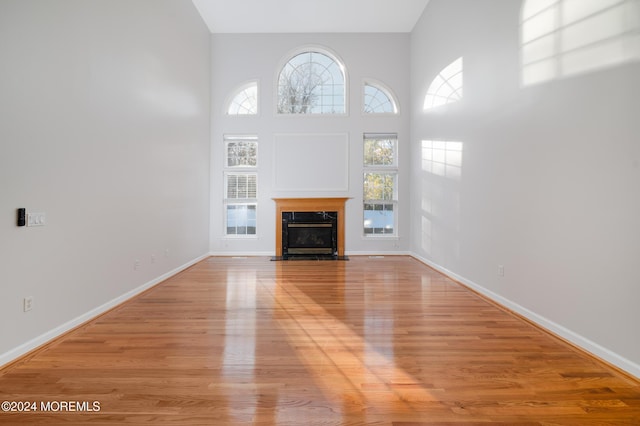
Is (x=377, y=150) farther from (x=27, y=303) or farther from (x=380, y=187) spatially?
(x=27, y=303)

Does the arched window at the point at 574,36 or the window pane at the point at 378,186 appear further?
the window pane at the point at 378,186

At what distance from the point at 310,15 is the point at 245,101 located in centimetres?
207

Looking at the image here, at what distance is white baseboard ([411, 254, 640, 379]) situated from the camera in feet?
7.04

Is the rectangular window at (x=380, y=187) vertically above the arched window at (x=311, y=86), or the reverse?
the arched window at (x=311, y=86)

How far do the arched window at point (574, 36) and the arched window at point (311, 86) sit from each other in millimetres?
4114

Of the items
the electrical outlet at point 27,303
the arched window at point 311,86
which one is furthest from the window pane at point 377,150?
the electrical outlet at point 27,303

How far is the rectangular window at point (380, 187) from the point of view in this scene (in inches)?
272

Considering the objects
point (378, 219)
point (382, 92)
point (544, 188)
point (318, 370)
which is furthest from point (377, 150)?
point (318, 370)

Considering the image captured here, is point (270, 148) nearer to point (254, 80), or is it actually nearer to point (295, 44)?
point (254, 80)

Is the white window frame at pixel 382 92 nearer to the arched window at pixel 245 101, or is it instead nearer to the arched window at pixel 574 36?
the arched window at pixel 245 101

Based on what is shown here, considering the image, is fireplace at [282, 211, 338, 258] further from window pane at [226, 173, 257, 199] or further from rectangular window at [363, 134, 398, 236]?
window pane at [226, 173, 257, 199]

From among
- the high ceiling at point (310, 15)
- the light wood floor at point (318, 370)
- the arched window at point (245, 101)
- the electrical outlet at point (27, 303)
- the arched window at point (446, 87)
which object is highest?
the high ceiling at point (310, 15)

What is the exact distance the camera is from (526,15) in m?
3.13

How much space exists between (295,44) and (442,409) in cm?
684
